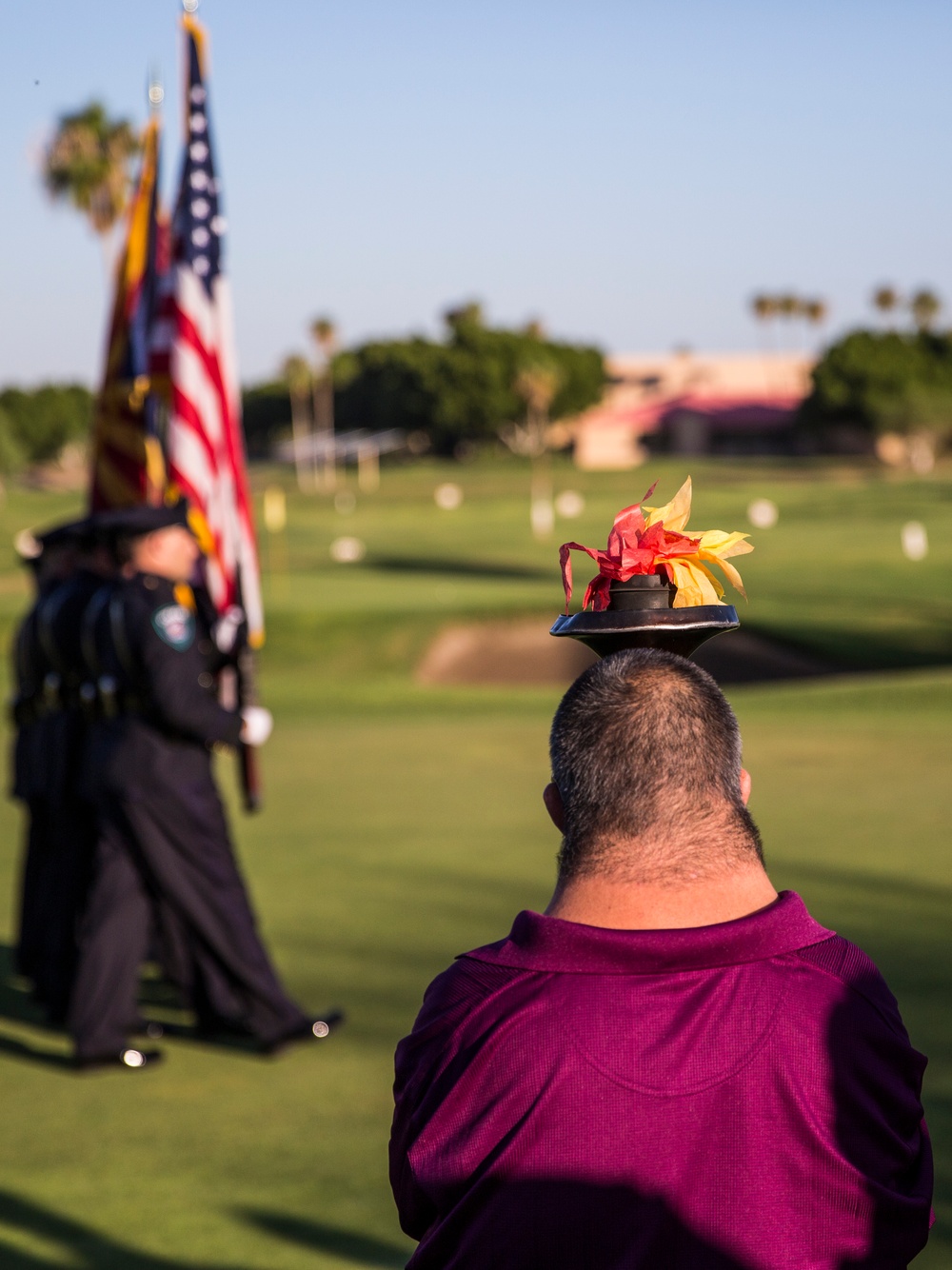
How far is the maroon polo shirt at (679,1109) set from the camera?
1.81 metres

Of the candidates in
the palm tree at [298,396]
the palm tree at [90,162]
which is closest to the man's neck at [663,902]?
the palm tree at [90,162]

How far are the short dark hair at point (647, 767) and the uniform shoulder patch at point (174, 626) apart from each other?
12.3 feet

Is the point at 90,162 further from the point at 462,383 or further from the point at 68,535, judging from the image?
the point at 68,535

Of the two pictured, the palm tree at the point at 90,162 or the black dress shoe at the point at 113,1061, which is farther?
the palm tree at the point at 90,162

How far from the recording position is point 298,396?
9694 cm

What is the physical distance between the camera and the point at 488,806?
9.51 metres

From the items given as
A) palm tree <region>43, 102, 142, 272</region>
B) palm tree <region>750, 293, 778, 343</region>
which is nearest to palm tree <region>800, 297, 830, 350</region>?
palm tree <region>750, 293, 778, 343</region>

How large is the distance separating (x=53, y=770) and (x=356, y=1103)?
1956 mm

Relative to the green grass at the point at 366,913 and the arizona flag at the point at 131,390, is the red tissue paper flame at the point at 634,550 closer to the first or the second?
the green grass at the point at 366,913

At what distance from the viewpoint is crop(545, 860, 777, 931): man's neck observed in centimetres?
189

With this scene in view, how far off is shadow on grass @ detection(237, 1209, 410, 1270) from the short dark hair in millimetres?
2280

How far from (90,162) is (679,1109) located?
54451 mm

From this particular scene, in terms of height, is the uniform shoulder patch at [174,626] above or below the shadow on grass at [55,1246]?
above

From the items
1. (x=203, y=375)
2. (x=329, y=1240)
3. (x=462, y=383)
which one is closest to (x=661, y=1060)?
(x=329, y=1240)
